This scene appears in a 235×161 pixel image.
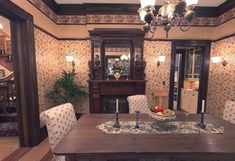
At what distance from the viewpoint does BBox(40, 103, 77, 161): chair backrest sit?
166 cm

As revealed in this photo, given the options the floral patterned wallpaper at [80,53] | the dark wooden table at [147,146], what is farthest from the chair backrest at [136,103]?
the floral patterned wallpaper at [80,53]

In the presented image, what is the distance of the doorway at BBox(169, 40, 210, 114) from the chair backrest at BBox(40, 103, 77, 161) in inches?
131

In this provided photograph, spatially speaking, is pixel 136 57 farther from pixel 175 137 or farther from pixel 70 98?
pixel 175 137

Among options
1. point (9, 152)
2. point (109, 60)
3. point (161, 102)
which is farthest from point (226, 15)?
point (9, 152)

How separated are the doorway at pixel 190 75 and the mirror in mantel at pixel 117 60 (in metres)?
1.30

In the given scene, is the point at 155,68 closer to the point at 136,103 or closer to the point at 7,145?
the point at 136,103

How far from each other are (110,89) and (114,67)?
64 cm

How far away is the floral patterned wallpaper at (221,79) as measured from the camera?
3.63 metres

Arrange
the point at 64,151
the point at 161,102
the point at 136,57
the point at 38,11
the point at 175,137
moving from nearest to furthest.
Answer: the point at 64,151, the point at 175,137, the point at 38,11, the point at 136,57, the point at 161,102

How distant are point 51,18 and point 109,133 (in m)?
3.36

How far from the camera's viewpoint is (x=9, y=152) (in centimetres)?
262

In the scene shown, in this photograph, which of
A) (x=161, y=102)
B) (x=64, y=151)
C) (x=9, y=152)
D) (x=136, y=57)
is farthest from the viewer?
(x=161, y=102)

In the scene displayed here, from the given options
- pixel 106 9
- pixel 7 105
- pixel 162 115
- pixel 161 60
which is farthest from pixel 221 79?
pixel 7 105

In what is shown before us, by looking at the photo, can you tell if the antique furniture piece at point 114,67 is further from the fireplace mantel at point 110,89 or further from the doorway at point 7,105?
the doorway at point 7,105
